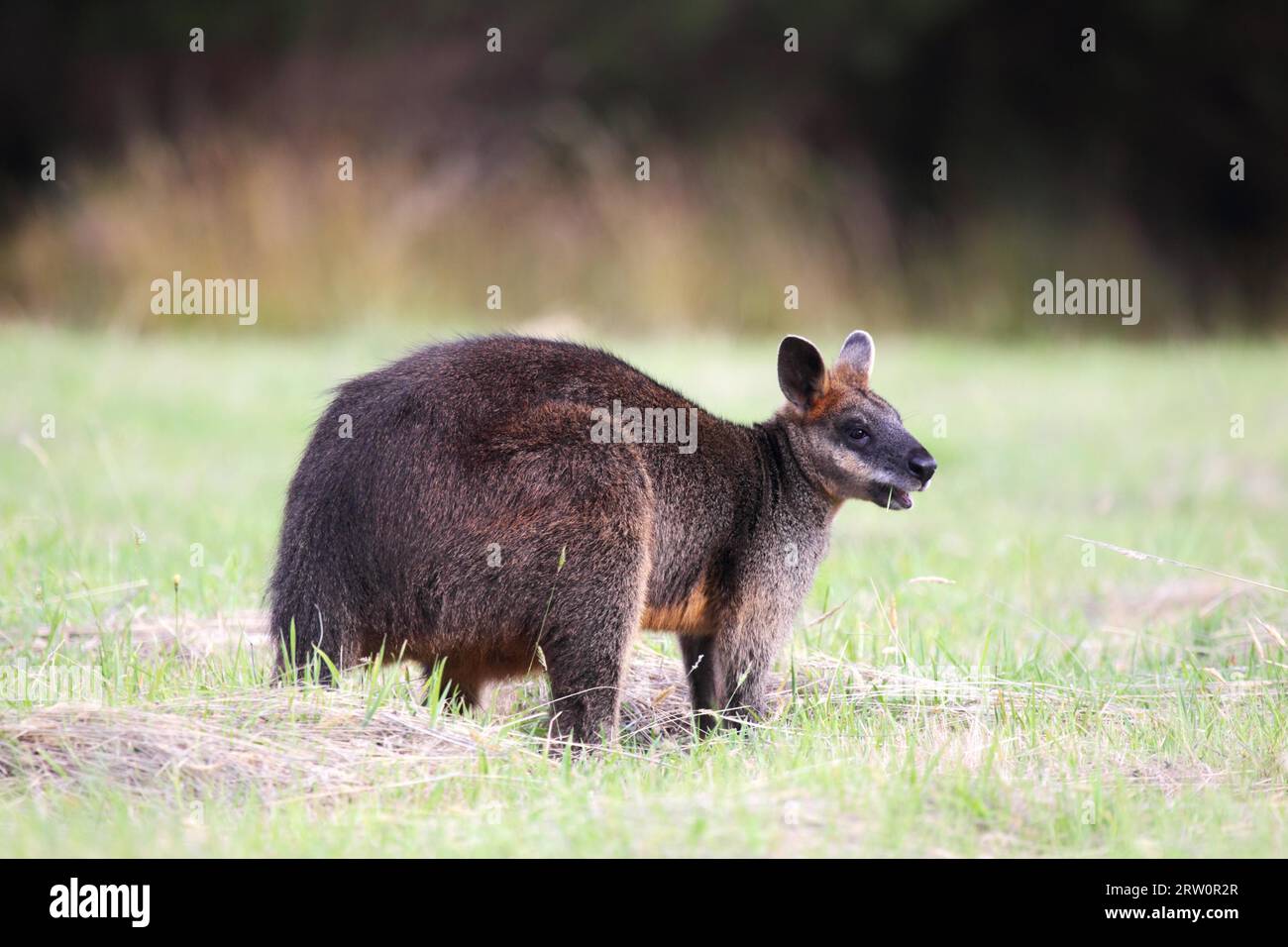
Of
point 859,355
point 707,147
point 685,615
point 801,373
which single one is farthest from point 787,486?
point 707,147

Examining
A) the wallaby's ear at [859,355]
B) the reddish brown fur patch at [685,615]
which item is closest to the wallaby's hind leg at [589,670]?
the reddish brown fur patch at [685,615]

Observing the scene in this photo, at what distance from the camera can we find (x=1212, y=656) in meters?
5.93

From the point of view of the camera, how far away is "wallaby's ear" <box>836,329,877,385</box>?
5988 mm

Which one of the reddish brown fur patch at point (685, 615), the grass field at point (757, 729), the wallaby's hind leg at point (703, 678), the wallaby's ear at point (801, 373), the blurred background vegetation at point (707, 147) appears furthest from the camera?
the blurred background vegetation at point (707, 147)

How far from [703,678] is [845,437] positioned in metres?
1.00

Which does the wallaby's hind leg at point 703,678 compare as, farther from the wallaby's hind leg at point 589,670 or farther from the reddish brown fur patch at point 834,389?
the reddish brown fur patch at point 834,389

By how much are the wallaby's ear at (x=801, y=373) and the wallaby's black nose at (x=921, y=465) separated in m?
0.44

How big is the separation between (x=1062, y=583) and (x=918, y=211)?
12.0 meters

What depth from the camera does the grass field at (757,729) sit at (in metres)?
3.76

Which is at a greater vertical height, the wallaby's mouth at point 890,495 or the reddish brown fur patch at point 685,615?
the wallaby's mouth at point 890,495

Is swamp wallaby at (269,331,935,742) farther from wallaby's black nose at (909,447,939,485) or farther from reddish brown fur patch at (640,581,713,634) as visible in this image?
wallaby's black nose at (909,447,939,485)

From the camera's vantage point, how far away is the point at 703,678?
5.34 metres

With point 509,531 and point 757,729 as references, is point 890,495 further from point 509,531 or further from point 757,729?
point 509,531
